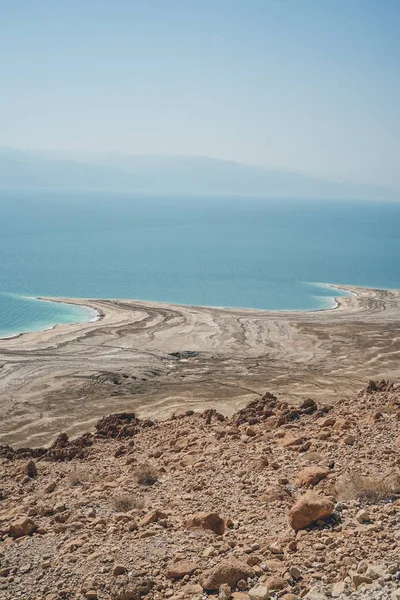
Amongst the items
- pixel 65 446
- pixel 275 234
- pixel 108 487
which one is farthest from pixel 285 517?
pixel 275 234

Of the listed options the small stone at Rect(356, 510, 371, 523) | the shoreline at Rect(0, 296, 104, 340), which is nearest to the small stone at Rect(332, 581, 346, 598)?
the small stone at Rect(356, 510, 371, 523)

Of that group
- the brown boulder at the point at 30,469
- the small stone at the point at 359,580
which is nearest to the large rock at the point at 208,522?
the small stone at the point at 359,580

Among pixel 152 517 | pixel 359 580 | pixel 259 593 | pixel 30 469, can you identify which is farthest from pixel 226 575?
pixel 30 469

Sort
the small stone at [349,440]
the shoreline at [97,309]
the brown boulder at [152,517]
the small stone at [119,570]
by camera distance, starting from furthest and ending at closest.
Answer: the shoreline at [97,309] → the small stone at [349,440] → the brown boulder at [152,517] → the small stone at [119,570]

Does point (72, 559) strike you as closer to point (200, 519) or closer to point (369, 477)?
point (200, 519)

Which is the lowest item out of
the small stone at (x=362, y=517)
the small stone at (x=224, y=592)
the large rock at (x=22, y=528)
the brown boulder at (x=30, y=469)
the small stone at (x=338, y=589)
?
the brown boulder at (x=30, y=469)

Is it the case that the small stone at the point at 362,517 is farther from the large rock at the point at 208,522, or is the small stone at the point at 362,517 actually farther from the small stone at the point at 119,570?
the small stone at the point at 119,570
